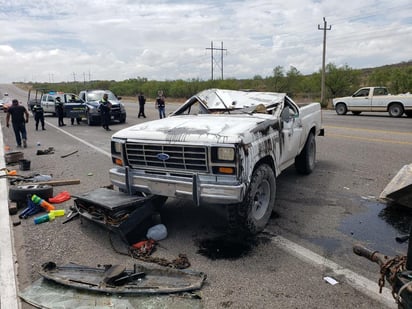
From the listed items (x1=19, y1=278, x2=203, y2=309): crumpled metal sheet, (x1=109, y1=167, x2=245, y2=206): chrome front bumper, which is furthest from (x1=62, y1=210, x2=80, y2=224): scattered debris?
(x1=19, y1=278, x2=203, y2=309): crumpled metal sheet

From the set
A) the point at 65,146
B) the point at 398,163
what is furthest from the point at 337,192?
the point at 65,146

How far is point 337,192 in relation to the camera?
648cm

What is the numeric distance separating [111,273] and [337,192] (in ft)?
14.3

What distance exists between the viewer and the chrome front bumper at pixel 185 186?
4.11 meters

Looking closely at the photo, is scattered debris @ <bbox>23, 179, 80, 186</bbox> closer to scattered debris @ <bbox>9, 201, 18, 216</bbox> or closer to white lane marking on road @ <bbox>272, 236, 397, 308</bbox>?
scattered debris @ <bbox>9, 201, 18, 216</bbox>

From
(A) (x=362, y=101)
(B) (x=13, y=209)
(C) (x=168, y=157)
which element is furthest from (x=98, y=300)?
(A) (x=362, y=101)

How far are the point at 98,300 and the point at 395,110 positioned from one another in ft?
68.2

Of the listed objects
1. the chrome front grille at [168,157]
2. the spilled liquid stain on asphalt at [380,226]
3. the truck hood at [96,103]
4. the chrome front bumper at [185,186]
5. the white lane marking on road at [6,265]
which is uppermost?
the truck hood at [96,103]

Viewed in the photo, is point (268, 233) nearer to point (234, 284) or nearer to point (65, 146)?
point (234, 284)

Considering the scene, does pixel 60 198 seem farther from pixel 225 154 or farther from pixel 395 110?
pixel 395 110

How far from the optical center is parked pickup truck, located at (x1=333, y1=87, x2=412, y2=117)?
A: 19953 mm

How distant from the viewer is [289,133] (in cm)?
579

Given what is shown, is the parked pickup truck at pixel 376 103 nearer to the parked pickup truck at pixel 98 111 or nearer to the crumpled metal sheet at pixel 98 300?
the parked pickup truck at pixel 98 111

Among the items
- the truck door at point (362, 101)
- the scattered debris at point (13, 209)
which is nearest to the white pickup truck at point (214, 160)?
the scattered debris at point (13, 209)
